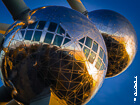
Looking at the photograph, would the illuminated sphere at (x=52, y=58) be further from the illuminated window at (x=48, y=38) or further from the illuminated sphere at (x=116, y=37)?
→ the illuminated sphere at (x=116, y=37)

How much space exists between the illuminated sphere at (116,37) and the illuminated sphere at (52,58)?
4.04 meters

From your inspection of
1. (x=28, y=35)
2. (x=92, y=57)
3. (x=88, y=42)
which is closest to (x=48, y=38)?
(x=28, y=35)

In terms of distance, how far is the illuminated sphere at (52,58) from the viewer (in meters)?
4.40

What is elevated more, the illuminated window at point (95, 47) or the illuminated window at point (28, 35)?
the illuminated window at point (28, 35)

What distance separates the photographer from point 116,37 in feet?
29.5

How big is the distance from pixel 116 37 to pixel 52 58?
573 centimetres

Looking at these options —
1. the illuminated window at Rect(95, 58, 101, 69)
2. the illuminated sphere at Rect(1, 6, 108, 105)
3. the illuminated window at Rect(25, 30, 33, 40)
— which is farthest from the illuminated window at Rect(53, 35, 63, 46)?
the illuminated window at Rect(95, 58, 101, 69)

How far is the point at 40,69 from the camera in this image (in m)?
4.38

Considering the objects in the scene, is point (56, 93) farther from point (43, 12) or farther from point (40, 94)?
point (43, 12)

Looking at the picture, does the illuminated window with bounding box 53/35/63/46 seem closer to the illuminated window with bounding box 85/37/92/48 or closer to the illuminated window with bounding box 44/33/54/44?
the illuminated window with bounding box 44/33/54/44

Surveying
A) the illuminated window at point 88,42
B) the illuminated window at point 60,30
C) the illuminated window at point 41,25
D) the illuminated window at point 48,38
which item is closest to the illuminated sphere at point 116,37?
the illuminated window at point 88,42

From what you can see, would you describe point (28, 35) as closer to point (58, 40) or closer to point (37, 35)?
point (37, 35)

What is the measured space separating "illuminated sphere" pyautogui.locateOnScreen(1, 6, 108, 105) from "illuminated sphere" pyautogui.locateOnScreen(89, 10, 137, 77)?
4.04 m

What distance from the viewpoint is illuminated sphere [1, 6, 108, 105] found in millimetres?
4398
